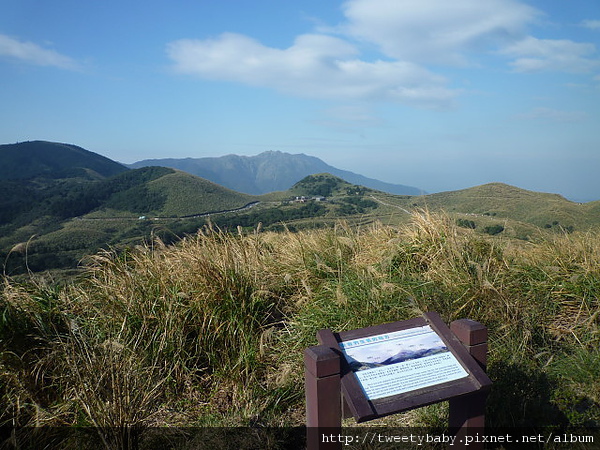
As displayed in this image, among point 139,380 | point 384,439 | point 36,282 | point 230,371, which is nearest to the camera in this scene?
A: point 139,380

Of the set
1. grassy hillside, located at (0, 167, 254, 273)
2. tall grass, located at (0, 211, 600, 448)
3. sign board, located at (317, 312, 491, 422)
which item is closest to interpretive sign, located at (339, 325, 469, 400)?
sign board, located at (317, 312, 491, 422)

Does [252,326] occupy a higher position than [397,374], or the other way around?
[397,374]

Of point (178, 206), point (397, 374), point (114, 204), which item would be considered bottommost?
point (178, 206)

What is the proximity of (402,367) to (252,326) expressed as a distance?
2181mm

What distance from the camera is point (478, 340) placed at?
2.72 m

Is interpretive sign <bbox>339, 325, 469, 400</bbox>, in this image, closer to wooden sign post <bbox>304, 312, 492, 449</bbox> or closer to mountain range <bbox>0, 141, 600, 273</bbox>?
wooden sign post <bbox>304, 312, 492, 449</bbox>

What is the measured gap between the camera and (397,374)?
8.13 feet

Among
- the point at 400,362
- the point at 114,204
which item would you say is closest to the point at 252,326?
the point at 400,362

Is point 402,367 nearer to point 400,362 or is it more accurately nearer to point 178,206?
point 400,362

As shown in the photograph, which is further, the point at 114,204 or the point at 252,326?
the point at 114,204

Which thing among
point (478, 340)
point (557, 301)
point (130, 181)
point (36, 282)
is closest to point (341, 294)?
point (478, 340)

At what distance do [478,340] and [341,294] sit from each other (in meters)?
1.70

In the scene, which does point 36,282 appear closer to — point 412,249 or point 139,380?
point 139,380

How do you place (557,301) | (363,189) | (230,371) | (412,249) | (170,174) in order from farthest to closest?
(170,174) → (363,189) → (412,249) → (557,301) → (230,371)
